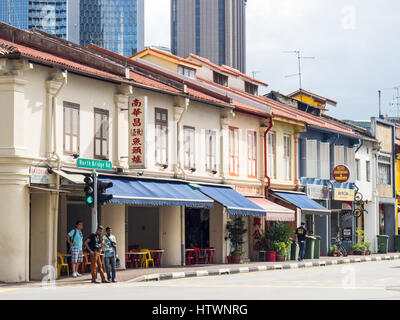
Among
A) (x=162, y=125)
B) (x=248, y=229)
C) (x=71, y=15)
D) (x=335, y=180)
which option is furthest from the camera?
(x=71, y=15)

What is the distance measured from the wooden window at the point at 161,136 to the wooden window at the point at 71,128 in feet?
13.5

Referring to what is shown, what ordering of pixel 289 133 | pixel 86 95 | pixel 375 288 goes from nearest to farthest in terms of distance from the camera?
pixel 375 288, pixel 86 95, pixel 289 133

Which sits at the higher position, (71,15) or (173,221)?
(71,15)

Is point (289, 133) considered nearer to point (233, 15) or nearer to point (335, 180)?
point (335, 180)

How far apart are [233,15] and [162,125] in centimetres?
15261

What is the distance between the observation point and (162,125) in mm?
29188

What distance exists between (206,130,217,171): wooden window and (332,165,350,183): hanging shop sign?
10759 mm

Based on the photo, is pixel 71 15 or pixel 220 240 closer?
pixel 220 240

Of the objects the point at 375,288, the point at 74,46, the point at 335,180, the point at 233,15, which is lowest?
the point at 375,288

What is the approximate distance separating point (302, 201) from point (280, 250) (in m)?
3.41

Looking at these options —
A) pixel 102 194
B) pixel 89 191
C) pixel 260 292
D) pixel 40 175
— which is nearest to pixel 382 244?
pixel 40 175

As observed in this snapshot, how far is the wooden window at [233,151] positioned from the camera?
109 ft

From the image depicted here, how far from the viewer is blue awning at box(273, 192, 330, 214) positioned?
3597cm
